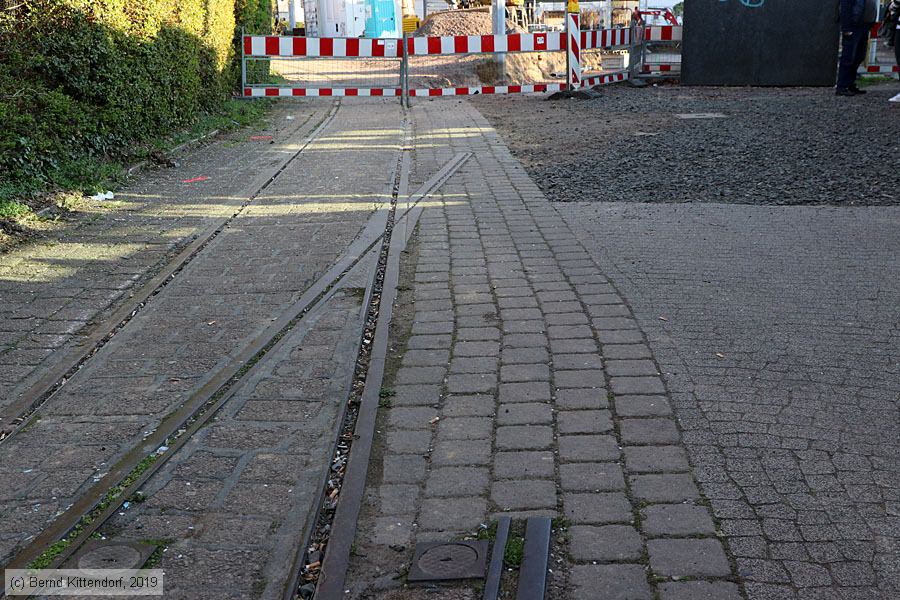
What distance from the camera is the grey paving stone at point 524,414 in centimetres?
414

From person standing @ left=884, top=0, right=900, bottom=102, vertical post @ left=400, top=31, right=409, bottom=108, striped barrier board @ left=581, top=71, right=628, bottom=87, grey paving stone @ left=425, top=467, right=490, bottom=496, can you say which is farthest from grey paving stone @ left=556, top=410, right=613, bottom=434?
striped barrier board @ left=581, top=71, right=628, bottom=87

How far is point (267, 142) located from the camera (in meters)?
13.5

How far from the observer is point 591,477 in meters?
3.64

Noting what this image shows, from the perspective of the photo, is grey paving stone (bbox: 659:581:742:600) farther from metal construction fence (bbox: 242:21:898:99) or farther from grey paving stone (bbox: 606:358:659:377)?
metal construction fence (bbox: 242:21:898:99)

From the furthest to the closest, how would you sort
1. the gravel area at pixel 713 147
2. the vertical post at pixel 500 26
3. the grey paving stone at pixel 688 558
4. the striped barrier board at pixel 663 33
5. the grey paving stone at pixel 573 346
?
the vertical post at pixel 500 26 → the striped barrier board at pixel 663 33 → the gravel area at pixel 713 147 → the grey paving stone at pixel 573 346 → the grey paving stone at pixel 688 558

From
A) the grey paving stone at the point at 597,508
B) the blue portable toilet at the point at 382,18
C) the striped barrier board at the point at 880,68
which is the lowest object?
the grey paving stone at the point at 597,508

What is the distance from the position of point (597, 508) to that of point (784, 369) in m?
1.75

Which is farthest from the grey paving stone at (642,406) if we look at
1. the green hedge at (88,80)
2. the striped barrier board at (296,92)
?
the striped barrier board at (296,92)

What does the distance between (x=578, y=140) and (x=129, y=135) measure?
238 inches

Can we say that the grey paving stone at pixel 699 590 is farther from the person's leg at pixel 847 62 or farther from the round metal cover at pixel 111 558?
the person's leg at pixel 847 62

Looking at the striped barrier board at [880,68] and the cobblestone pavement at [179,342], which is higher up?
the striped barrier board at [880,68]

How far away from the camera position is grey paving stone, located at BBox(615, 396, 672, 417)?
4.16m

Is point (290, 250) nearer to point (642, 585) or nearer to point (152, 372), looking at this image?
point (152, 372)

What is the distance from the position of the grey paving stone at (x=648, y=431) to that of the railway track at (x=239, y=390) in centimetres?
115
